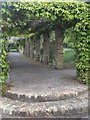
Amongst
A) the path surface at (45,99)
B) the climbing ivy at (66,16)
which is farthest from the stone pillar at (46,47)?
the path surface at (45,99)

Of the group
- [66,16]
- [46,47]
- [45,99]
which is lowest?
[45,99]

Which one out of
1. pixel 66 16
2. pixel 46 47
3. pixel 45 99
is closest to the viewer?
pixel 45 99

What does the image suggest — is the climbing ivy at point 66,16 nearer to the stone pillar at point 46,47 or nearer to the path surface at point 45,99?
Answer: the path surface at point 45,99

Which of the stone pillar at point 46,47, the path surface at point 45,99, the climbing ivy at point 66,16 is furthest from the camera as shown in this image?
the stone pillar at point 46,47

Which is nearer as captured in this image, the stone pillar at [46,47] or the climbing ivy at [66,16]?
the climbing ivy at [66,16]

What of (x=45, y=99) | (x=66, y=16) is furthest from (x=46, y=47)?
(x=45, y=99)

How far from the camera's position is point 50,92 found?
231 inches

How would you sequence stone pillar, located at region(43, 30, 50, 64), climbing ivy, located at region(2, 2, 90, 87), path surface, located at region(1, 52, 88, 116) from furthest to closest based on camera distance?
stone pillar, located at region(43, 30, 50, 64), climbing ivy, located at region(2, 2, 90, 87), path surface, located at region(1, 52, 88, 116)

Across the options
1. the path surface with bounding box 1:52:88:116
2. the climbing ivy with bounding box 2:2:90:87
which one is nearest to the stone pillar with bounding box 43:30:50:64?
the climbing ivy with bounding box 2:2:90:87

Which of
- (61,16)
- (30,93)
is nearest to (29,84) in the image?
(30,93)

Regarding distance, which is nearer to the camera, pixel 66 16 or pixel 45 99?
pixel 45 99

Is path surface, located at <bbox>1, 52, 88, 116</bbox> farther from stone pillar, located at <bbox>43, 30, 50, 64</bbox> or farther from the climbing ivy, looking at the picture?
stone pillar, located at <bbox>43, 30, 50, 64</bbox>

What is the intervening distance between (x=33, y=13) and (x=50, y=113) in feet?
9.79

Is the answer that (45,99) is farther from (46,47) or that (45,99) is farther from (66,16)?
(46,47)
